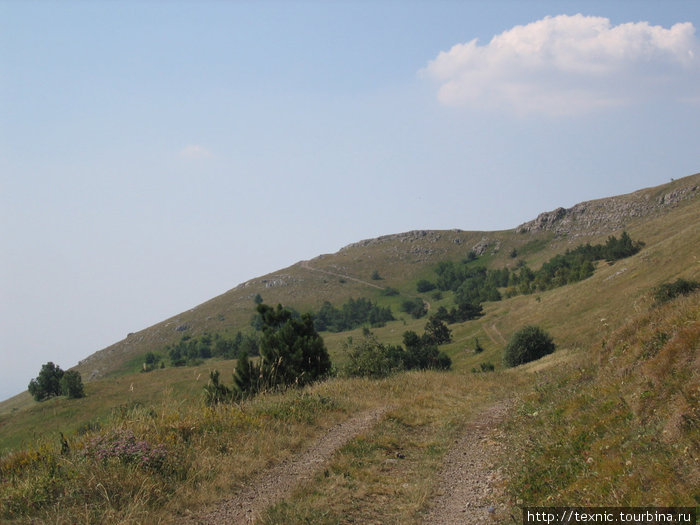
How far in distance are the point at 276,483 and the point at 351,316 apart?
14509cm

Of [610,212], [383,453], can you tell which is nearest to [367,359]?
[383,453]

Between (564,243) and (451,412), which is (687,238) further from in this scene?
(564,243)

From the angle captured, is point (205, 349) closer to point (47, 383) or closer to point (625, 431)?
point (47, 383)

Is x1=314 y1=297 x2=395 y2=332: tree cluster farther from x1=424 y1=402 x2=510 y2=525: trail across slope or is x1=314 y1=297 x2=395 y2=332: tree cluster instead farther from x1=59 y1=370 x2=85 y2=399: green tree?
x1=424 y1=402 x2=510 y2=525: trail across slope

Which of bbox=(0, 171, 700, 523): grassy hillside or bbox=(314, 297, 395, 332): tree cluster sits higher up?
bbox=(0, 171, 700, 523): grassy hillside

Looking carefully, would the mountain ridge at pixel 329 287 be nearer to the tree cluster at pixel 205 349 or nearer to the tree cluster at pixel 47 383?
the tree cluster at pixel 205 349

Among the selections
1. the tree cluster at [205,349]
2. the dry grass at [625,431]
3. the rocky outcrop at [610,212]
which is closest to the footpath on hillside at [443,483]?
the dry grass at [625,431]

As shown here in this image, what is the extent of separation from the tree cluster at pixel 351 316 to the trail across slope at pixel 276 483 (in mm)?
129593

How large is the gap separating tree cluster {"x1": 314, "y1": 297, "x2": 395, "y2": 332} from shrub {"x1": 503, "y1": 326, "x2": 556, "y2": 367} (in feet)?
282

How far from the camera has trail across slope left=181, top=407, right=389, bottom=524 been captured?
6.68m

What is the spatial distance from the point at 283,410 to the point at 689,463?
8.29 meters

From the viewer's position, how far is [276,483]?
7.89 meters

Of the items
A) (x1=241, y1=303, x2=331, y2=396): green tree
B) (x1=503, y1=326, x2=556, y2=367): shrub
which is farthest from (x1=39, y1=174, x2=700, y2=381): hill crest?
(x1=241, y1=303, x2=331, y2=396): green tree

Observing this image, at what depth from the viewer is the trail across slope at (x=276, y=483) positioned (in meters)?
6.68
